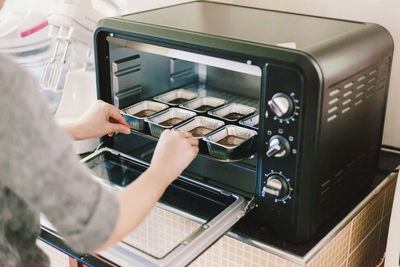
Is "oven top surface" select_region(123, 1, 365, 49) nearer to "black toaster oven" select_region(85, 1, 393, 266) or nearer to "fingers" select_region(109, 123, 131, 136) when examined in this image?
"black toaster oven" select_region(85, 1, 393, 266)

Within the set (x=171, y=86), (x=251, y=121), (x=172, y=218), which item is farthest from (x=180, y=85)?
(x=172, y=218)

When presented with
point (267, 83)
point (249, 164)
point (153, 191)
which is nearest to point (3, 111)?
point (153, 191)

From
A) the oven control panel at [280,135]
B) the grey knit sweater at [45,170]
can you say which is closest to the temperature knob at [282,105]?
the oven control panel at [280,135]

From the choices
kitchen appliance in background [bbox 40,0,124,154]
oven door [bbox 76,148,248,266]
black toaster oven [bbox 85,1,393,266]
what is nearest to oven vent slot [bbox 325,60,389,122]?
black toaster oven [bbox 85,1,393,266]

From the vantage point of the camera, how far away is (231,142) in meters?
1.06

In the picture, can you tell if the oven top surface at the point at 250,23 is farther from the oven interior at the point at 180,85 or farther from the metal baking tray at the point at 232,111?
the metal baking tray at the point at 232,111

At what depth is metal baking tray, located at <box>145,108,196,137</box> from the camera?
108 cm

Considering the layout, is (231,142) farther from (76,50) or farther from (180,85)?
(76,50)

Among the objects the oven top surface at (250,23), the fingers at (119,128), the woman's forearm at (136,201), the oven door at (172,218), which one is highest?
the oven top surface at (250,23)

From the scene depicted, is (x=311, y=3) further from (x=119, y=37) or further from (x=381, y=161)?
(x=119, y=37)

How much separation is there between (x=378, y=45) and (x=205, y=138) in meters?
0.39

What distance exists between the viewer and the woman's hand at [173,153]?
817mm

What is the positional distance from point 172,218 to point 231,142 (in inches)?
8.1

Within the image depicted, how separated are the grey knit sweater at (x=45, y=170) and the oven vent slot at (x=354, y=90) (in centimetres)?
42
